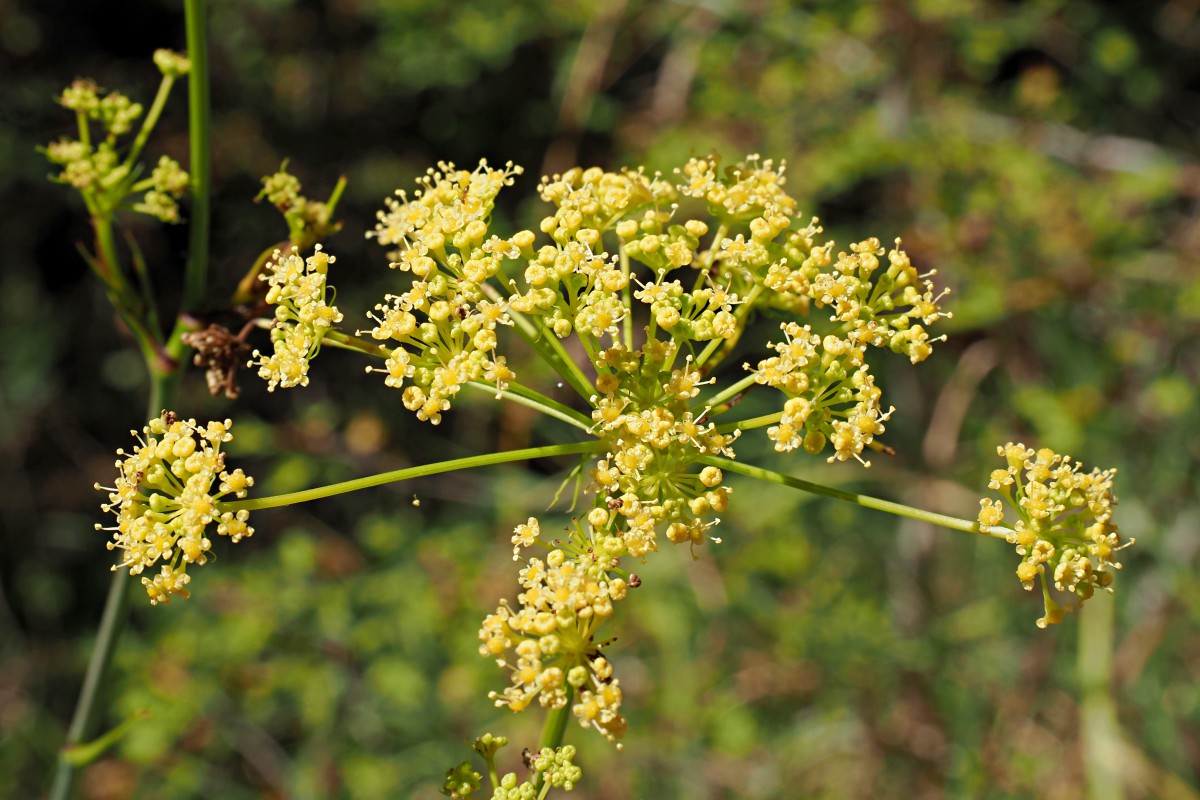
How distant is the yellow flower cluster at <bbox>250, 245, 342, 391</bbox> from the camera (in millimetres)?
1905

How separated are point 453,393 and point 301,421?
4.06 metres

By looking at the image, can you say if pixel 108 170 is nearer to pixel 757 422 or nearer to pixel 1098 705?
pixel 757 422

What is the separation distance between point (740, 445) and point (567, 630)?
341 centimetres

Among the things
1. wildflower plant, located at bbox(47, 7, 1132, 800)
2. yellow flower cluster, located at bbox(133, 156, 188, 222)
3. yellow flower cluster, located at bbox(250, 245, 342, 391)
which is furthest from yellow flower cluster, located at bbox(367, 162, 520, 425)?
yellow flower cluster, located at bbox(133, 156, 188, 222)

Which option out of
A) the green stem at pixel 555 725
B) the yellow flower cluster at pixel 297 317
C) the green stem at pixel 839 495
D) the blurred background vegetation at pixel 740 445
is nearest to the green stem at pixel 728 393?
the green stem at pixel 839 495

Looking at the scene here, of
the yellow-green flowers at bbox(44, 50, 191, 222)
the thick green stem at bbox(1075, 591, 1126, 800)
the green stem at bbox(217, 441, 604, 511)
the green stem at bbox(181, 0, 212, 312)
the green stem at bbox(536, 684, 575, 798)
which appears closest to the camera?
the green stem at bbox(217, 441, 604, 511)

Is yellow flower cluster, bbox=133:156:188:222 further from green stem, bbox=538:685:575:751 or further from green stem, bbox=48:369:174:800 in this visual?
green stem, bbox=538:685:575:751

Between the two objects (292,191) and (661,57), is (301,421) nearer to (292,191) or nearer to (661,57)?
(661,57)

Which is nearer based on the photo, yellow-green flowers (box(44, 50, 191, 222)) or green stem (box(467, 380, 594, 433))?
green stem (box(467, 380, 594, 433))

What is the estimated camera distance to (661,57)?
20.2ft

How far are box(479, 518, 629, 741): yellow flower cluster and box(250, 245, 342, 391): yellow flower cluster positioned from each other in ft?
1.76

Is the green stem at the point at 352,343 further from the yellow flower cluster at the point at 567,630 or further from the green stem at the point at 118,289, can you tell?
the green stem at the point at 118,289

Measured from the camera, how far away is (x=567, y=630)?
5.77 ft

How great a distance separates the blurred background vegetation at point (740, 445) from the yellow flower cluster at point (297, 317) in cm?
242
